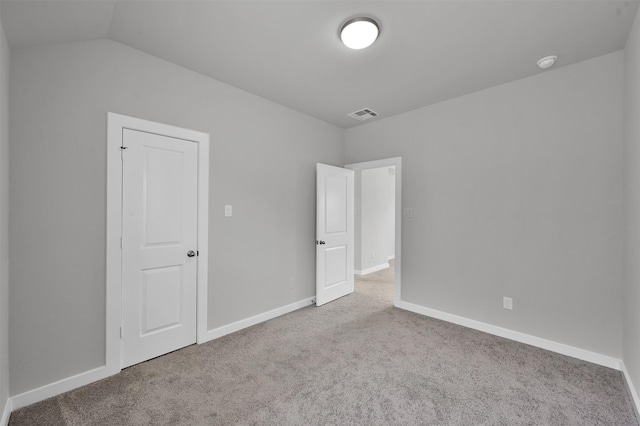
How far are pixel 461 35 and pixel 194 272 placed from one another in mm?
3036

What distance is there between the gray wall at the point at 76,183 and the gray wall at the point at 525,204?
232 cm

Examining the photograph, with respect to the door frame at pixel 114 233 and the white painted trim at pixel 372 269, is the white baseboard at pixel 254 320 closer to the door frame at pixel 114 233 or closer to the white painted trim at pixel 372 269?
the door frame at pixel 114 233

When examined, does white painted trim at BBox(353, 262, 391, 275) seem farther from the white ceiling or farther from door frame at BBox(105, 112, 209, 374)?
door frame at BBox(105, 112, 209, 374)

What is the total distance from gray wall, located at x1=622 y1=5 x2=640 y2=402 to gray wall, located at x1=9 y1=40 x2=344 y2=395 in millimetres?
3266

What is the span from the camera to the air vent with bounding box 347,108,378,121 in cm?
368

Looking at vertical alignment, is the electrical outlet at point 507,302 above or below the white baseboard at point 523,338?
above

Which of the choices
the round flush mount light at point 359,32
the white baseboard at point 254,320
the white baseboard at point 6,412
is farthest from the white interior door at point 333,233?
the white baseboard at point 6,412

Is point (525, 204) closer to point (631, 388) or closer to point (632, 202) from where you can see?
point (632, 202)

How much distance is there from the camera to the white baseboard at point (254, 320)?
2869mm

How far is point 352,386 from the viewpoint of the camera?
82.2 inches

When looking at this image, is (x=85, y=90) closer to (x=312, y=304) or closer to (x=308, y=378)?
(x=308, y=378)

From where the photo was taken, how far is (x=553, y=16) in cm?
191

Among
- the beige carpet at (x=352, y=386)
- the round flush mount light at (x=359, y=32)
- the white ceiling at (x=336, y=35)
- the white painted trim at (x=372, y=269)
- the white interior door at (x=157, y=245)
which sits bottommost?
the beige carpet at (x=352, y=386)

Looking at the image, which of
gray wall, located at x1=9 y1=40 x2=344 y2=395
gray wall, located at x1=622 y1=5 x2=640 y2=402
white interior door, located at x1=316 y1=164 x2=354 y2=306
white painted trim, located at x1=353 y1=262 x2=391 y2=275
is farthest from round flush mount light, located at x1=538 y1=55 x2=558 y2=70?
white painted trim, located at x1=353 y1=262 x2=391 y2=275
